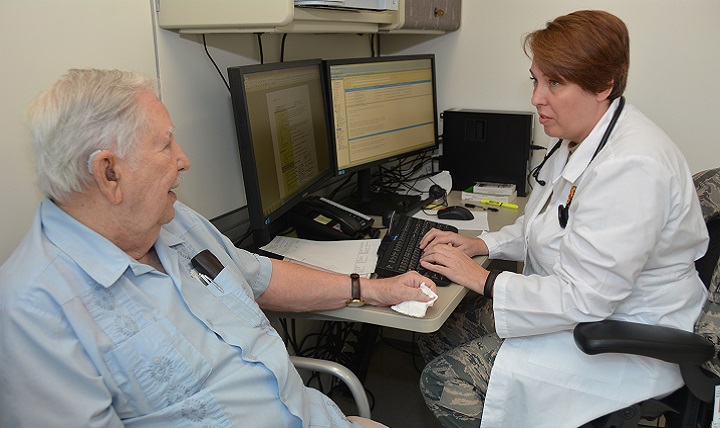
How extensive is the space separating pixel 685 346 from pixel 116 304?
1.07 metres

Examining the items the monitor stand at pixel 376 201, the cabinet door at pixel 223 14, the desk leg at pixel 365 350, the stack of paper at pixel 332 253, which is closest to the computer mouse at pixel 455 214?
the monitor stand at pixel 376 201

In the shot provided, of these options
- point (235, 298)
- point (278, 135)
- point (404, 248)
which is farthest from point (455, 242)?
point (235, 298)

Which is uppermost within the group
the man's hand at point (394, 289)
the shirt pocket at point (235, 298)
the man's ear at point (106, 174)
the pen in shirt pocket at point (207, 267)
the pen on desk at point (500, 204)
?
the man's ear at point (106, 174)

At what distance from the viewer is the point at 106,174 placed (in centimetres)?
91

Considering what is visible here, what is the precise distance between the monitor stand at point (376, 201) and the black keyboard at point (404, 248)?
18cm

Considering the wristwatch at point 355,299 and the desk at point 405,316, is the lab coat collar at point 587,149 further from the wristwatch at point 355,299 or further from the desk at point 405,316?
the wristwatch at point 355,299

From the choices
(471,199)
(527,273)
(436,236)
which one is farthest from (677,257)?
(471,199)

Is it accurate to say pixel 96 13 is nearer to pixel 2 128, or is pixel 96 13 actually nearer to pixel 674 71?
pixel 2 128

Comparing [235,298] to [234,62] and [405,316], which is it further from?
[234,62]

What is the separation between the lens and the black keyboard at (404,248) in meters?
1.47

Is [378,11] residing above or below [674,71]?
above

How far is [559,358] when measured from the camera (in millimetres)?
1334

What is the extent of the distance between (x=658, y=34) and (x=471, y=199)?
2.84 ft

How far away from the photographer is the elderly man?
799 millimetres
